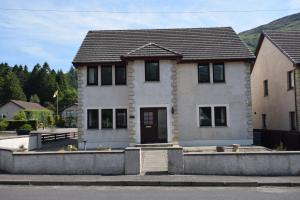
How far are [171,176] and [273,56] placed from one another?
17723 millimetres

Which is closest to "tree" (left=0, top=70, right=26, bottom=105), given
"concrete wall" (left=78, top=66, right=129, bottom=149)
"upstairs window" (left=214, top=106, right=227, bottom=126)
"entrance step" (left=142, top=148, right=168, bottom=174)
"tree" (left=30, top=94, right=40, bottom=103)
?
"tree" (left=30, top=94, right=40, bottom=103)

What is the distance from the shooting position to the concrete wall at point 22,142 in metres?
21.6

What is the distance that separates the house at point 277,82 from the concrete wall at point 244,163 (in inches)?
438

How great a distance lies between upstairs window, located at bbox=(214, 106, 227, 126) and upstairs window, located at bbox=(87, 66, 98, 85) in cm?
808

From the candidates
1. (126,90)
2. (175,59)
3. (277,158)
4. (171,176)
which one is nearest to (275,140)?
(175,59)

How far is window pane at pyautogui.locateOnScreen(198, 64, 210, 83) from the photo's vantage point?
Answer: 83.7 feet

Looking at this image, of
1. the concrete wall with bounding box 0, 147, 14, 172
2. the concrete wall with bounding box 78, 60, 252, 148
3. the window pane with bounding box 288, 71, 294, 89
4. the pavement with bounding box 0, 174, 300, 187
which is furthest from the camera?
the window pane with bounding box 288, 71, 294, 89

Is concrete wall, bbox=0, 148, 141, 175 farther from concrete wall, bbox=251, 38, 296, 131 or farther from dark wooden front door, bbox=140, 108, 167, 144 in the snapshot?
concrete wall, bbox=251, 38, 296, 131

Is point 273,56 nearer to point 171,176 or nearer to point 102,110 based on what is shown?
point 102,110

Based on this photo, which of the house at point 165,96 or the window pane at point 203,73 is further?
the window pane at point 203,73

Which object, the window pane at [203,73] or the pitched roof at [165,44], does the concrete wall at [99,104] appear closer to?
the pitched roof at [165,44]

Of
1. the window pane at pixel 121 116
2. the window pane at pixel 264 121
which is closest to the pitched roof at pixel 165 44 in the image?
the window pane at pixel 121 116

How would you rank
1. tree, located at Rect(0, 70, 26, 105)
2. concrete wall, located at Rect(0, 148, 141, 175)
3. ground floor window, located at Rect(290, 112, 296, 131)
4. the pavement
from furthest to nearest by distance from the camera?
tree, located at Rect(0, 70, 26, 105) → ground floor window, located at Rect(290, 112, 296, 131) → concrete wall, located at Rect(0, 148, 141, 175) → the pavement

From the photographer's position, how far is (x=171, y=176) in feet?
46.1
